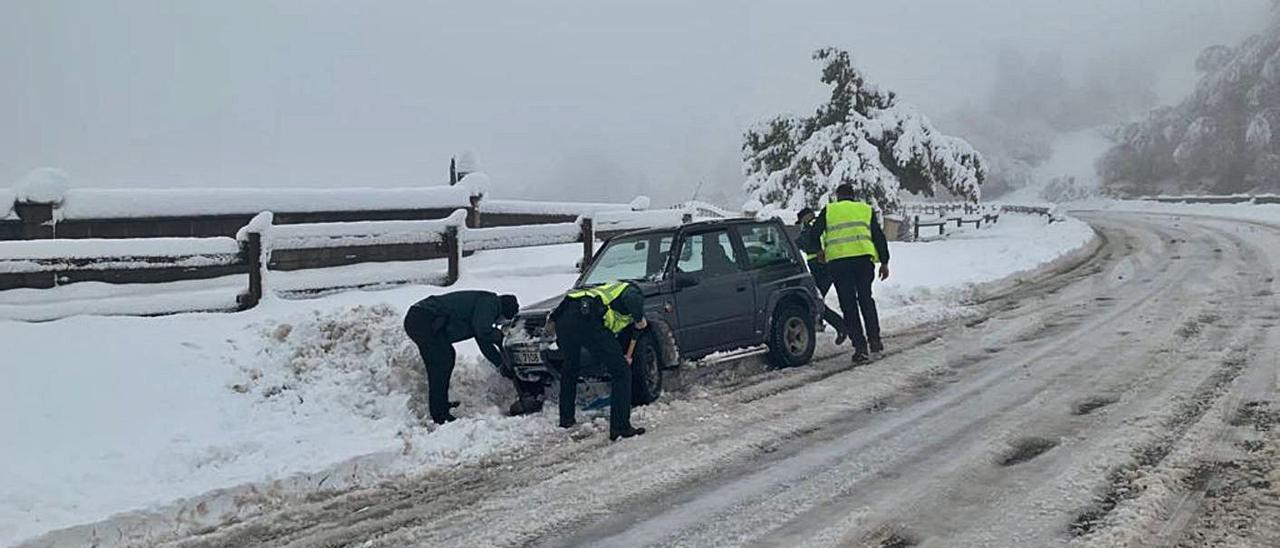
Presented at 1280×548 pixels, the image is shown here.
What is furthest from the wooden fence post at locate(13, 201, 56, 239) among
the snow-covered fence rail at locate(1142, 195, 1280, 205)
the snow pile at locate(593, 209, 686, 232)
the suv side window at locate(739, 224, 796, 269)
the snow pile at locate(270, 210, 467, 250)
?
the snow-covered fence rail at locate(1142, 195, 1280, 205)

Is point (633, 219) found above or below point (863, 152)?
below

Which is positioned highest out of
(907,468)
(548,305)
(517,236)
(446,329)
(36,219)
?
(36,219)

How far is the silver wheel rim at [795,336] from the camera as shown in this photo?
9.65m

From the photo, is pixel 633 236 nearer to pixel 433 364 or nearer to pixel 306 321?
pixel 433 364

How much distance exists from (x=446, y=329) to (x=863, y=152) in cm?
2255

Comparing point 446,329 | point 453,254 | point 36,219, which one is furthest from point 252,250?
point 36,219

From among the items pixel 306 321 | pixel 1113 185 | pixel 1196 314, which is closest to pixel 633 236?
pixel 306 321

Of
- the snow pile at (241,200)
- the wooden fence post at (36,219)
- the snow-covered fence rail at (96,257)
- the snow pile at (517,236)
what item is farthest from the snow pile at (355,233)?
the wooden fence post at (36,219)

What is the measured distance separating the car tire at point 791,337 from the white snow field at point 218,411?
263cm

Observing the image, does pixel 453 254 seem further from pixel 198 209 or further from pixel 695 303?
pixel 198 209

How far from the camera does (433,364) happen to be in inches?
303

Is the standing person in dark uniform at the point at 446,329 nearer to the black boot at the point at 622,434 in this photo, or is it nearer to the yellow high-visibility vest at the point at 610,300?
the yellow high-visibility vest at the point at 610,300

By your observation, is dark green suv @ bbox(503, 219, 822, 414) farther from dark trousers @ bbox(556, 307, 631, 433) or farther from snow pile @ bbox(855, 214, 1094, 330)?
snow pile @ bbox(855, 214, 1094, 330)

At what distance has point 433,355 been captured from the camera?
7.72 m
